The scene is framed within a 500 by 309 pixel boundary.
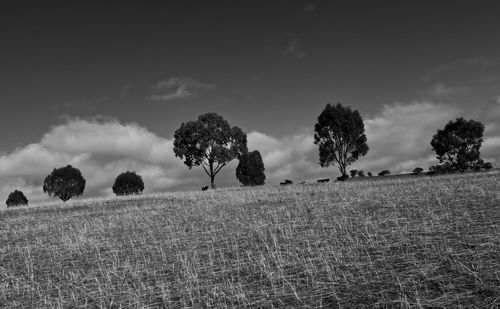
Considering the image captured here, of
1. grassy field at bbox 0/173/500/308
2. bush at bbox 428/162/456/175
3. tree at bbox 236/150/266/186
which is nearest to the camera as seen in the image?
grassy field at bbox 0/173/500/308

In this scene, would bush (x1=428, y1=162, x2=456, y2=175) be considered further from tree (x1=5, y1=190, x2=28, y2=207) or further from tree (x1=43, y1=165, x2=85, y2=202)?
tree (x1=5, y1=190, x2=28, y2=207)

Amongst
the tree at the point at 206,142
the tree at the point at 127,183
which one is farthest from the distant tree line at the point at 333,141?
the tree at the point at 127,183

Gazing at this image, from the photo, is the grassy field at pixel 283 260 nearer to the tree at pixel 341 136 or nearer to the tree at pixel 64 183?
the tree at pixel 341 136

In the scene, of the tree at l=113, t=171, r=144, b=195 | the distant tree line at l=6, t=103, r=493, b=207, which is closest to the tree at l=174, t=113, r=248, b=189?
the distant tree line at l=6, t=103, r=493, b=207

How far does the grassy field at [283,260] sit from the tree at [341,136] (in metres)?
52.3

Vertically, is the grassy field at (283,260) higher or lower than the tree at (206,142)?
lower

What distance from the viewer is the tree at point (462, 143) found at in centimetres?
6475

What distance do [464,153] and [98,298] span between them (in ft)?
229

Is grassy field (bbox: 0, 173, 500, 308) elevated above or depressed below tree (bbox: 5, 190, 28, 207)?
below

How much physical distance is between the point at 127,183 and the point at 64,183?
14227mm

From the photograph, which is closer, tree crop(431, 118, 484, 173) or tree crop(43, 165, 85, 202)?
tree crop(431, 118, 484, 173)

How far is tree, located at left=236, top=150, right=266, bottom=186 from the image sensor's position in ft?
249

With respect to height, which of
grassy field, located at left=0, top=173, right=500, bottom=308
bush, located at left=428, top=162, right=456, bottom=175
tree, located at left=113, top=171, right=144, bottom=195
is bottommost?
grassy field, located at left=0, top=173, right=500, bottom=308

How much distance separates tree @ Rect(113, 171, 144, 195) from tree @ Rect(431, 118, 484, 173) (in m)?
68.6
